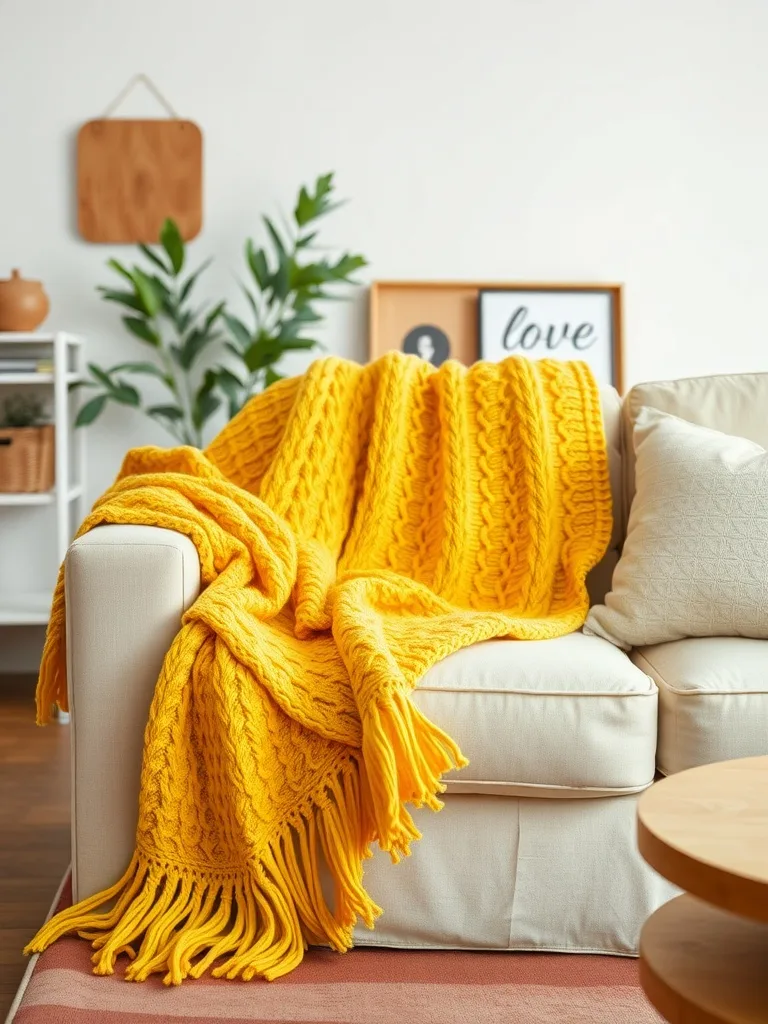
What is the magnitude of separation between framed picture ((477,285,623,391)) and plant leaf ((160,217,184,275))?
896 mm

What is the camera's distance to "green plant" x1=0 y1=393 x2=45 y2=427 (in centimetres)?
322

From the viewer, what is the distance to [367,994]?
4.74 ft

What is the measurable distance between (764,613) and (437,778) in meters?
0.62

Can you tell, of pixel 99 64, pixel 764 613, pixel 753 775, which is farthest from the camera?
pixel 99 64

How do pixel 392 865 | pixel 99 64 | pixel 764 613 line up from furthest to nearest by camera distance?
pixel 99 64 < pixel 764 613 < pixel 392 865

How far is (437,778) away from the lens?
1.44 m

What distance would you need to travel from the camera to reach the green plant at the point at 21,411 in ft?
10.6

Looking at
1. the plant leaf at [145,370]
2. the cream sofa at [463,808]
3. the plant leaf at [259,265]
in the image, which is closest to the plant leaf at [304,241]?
the plant leaf at [259,265]

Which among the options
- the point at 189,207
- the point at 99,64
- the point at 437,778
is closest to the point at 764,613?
the point at 437,778

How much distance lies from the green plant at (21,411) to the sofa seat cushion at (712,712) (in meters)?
2.21

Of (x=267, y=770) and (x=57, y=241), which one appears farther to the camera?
(x=57, y=241)

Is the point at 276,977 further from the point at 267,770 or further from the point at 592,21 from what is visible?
the point at 592,21

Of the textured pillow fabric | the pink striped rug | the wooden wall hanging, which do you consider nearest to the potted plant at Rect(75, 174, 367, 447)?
the wooden wall hanging

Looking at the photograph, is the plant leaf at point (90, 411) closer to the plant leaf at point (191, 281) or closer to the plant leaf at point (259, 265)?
the plant leaf at point (191, 281)
